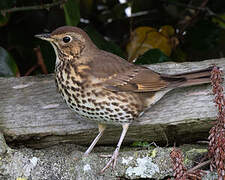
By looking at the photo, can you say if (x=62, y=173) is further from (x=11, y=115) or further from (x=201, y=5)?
(x=201, y=5)

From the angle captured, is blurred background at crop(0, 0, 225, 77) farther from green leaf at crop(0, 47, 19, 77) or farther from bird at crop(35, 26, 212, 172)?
bird at crop(35, 26, 212, 172)

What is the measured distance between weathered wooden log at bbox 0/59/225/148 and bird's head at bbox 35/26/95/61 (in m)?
0.44

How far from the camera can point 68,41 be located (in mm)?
3076

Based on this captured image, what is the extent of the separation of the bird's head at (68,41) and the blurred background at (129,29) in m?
0.61

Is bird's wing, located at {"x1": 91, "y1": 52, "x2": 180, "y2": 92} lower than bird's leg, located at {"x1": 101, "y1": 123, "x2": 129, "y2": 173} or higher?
higher

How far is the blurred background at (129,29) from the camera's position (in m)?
3.82

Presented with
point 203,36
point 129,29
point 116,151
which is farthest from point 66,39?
point 203,36

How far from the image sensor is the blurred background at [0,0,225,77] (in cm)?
382

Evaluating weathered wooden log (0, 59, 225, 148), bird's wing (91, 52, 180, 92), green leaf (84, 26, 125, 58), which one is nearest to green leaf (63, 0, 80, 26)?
green leaf (84, 26, 125, 58)

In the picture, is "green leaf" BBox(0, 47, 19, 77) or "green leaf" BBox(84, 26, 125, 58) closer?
"green leaf" BBox(0, 47, 19, 77)

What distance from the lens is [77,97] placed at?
9.53 feet

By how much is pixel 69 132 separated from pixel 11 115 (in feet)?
1.56

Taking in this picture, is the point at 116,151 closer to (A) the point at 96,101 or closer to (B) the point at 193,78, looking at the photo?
(A) the point at 96,101

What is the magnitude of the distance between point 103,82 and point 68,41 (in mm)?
392
